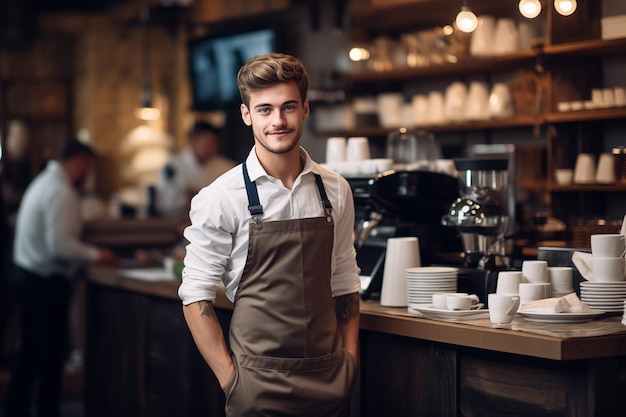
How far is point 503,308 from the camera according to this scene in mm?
2824

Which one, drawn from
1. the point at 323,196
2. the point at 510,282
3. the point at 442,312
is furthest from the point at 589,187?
the point at 323,196

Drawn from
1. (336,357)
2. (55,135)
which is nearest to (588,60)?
(336,357)

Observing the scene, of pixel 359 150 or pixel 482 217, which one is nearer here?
pixel 482 217

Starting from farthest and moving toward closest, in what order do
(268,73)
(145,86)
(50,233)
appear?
(145,86) < (50,233) < (268,73)

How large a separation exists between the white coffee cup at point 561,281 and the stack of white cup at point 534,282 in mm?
23

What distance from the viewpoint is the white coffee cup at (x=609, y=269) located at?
9.81ft

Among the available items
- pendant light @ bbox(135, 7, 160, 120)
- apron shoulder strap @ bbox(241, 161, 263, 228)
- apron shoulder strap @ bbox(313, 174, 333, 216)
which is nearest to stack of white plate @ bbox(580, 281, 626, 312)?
apron shoulder strap @ bbox(313, 174, 333, 216)

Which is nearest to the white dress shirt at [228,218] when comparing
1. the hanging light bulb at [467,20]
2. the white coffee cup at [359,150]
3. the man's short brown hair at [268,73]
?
the man's short brown hair at [268,73]

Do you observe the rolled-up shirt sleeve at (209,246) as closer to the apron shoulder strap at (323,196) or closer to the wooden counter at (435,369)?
the apron shoulder strap at (323,196)

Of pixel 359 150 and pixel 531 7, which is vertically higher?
pixel 531 7

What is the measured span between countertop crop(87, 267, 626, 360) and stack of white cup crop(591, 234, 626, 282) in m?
0.14

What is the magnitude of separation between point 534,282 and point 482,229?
32 centimetres

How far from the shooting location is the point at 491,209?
3316mm

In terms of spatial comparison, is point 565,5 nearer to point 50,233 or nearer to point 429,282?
point 429,282
